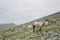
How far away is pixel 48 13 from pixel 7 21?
1480mm

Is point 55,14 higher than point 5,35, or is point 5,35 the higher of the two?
point 55,14

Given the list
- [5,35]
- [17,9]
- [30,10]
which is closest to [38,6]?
[30,10]

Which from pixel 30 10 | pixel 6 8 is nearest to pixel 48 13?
pixel 30 10

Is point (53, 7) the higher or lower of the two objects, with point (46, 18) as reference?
higher

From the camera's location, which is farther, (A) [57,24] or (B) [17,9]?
(B) [17,9]

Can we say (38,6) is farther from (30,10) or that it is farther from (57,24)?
(57,24)

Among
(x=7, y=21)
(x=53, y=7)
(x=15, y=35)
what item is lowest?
(x=15, y=35)

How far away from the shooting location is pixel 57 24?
18.5 ft

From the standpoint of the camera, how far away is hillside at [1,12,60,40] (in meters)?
5.59

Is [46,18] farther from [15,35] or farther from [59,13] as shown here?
[15,35]

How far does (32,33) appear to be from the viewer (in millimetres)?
5734

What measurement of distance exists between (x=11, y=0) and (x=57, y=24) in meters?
1.84

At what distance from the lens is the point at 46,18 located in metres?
5.83

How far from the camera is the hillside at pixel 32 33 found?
18.4ft
